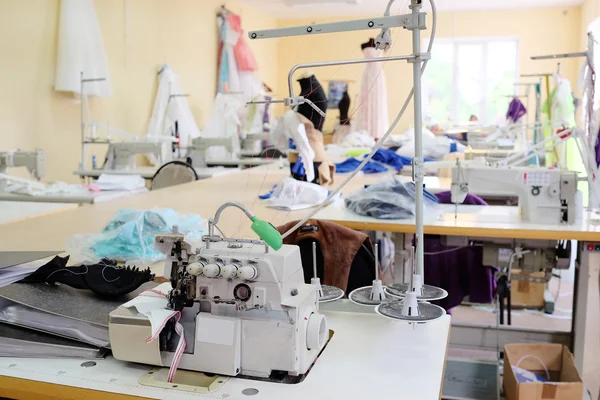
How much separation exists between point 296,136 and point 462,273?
103 centimetres

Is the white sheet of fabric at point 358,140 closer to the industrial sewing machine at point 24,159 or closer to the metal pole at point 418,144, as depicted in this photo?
the industrial sewing machine at point 24,159

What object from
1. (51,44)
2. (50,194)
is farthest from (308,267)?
(51,44)

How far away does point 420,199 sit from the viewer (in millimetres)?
1321

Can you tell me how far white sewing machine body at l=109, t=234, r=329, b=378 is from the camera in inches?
41.5

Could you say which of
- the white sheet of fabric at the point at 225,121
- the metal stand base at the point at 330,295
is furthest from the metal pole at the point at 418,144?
the white sheet of fabric at the point at 225,121

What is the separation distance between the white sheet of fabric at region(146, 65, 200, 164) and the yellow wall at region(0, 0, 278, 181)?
0.10 metres

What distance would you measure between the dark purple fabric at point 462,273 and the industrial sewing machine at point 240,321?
1851 millimetres

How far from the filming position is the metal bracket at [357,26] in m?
1.20

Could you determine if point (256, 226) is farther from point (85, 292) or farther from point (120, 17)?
point (120, 17)

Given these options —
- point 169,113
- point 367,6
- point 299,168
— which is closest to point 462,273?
point 299,168

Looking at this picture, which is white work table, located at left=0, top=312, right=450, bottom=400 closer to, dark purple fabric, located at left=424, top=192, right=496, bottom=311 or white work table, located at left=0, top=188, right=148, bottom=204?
dark purple fabric, located at left=424, top=192, right=496, bottom=311

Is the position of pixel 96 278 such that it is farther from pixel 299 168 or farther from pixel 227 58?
pixel 227 58

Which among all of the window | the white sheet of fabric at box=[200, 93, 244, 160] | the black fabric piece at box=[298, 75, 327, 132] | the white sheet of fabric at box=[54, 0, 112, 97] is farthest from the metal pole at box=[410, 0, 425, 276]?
the window

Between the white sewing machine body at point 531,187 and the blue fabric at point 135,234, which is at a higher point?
the white sewing machine body at point 531,187
